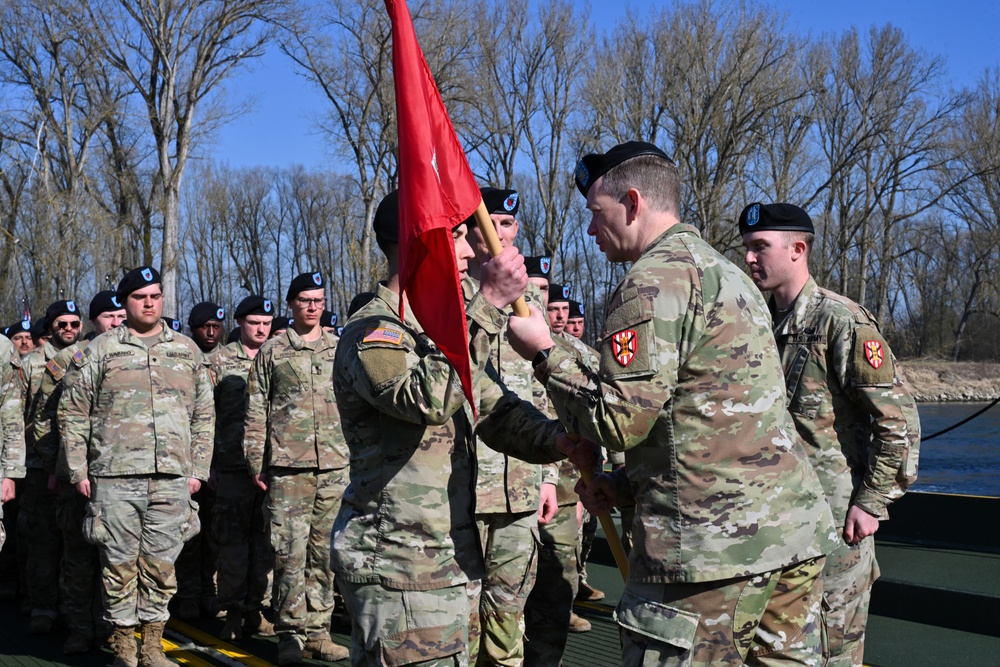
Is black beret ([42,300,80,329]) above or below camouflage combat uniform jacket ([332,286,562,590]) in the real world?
above

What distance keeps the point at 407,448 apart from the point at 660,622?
109cm

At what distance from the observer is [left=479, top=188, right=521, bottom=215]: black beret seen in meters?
5.13

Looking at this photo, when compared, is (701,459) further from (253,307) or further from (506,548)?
(253,307)

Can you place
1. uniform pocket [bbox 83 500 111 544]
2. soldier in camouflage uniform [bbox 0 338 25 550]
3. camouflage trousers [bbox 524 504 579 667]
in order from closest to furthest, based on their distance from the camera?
camouflage trousers [bbox 524 504 579 667] < uniform pocket [bbox 83 500 111 544] < soldier in camouflage uniform [bbox 0 338 25 550]

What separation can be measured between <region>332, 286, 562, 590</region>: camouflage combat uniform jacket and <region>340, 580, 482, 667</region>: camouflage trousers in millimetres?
42

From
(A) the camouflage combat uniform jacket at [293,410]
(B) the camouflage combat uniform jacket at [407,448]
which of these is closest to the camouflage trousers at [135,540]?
(A) the camouflage combat uniform jacket at [293,410]

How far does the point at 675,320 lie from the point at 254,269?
6688 centimetres

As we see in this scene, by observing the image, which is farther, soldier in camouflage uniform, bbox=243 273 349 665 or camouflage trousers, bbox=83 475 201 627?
soldier in camouflage uniform, bbox=243 273 349 665

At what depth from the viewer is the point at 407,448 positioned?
3.42 m

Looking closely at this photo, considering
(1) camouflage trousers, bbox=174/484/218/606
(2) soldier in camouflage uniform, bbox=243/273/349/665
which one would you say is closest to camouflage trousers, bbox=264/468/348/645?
(2) soldier in camouflage uniform, bbox=243/273/349/665

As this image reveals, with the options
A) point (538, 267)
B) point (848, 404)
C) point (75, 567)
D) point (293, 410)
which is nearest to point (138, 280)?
point (293, 410)

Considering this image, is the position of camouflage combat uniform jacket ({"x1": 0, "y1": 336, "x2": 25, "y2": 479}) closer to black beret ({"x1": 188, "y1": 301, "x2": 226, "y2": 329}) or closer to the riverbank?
black beret ({"x1": 188, "y1": 301, "x2": 226, "y2": 329})

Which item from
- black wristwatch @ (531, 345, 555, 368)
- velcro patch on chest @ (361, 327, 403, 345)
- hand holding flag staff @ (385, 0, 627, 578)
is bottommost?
black wristwatch @ (531, 345, 555, 368)

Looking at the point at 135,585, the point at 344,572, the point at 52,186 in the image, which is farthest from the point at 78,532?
the point at 52,186
